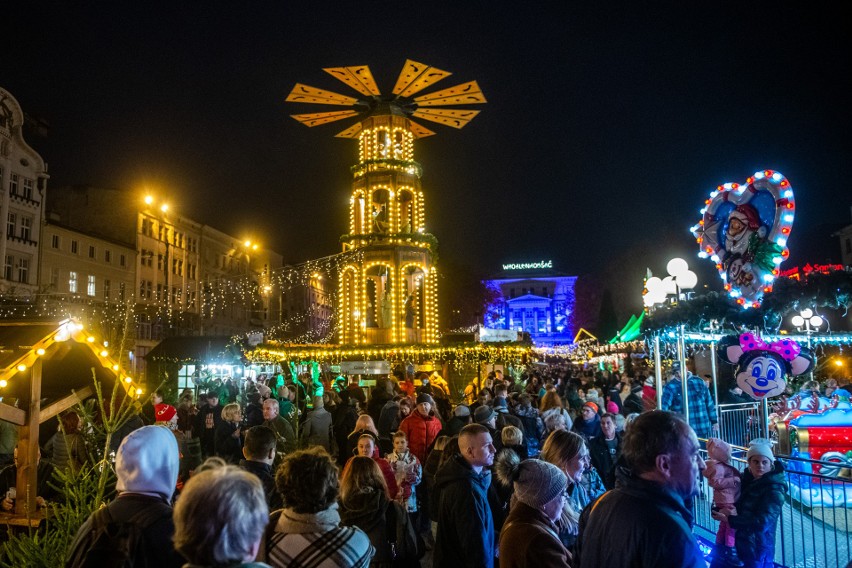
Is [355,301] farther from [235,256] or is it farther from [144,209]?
[235,256]

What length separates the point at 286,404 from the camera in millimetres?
12961

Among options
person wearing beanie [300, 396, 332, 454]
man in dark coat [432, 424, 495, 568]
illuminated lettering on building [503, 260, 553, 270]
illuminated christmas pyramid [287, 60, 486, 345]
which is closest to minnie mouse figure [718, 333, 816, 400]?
man in dark coat [432, 424, 495, 568]

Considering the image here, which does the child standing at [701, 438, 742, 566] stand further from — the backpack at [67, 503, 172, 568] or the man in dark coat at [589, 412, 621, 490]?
the backpack at [67, 503, 172, 568]

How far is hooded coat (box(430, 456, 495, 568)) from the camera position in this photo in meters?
4.98

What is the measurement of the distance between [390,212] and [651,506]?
28.3 metres

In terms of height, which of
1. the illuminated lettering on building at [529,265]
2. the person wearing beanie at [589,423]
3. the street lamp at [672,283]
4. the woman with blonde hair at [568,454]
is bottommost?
the person wearing beanie at [589,423]

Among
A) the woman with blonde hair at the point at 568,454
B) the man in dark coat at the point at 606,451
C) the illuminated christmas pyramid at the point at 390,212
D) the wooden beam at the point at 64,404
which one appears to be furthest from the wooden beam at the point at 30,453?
the illuminated christmas pyramid at the point at 390,212

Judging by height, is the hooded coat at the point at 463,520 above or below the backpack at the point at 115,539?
below

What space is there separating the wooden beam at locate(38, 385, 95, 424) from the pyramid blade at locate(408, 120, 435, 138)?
25.3 m

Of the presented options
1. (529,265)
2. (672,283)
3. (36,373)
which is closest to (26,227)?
(36,373)

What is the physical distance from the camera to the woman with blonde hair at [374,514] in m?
4.73

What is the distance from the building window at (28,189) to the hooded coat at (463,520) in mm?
43597

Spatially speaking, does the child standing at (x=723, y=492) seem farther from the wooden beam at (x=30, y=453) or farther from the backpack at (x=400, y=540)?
the wooden beam at (x=30, y=453)

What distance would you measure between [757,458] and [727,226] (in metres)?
6.84
